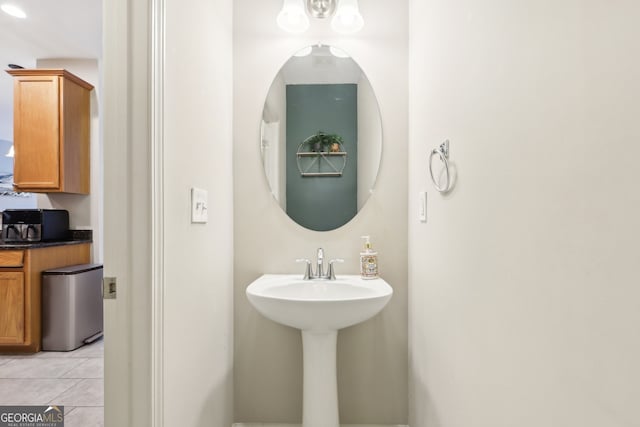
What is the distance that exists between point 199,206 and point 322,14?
1.21m

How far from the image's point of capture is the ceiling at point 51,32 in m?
2.61

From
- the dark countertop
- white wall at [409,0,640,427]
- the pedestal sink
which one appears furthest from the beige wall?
the dark countertop

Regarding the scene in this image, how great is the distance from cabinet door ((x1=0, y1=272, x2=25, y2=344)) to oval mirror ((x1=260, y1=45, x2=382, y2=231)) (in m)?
2.40

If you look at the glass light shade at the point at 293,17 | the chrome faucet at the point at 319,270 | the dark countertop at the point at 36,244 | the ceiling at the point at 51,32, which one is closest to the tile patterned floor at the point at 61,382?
the dark countertop at the point at 36,244

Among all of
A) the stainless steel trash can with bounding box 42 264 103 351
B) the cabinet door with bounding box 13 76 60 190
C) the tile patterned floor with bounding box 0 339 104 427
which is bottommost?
the tile patterned floor with bounding box 0 339 104 427

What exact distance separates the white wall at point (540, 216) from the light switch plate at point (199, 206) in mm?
902

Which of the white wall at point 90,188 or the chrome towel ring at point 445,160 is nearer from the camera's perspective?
the chrome towel ring at point 445,160

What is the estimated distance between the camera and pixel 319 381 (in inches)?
60.7

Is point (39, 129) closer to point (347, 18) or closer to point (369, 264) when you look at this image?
point (347, 18)

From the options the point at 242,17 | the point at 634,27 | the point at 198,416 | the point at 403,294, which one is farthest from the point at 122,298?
the point at 242,17

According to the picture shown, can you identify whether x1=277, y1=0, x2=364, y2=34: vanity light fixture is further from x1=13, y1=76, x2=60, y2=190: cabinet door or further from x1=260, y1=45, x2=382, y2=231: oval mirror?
x1=13, y1=76, x2=60, y2=190: cabinet door

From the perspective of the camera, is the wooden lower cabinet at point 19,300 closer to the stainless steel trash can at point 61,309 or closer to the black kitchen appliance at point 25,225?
the stainless steel trash can at point 61,309

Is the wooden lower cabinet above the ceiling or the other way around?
the other way around

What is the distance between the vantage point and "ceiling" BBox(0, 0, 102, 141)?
261 cm
